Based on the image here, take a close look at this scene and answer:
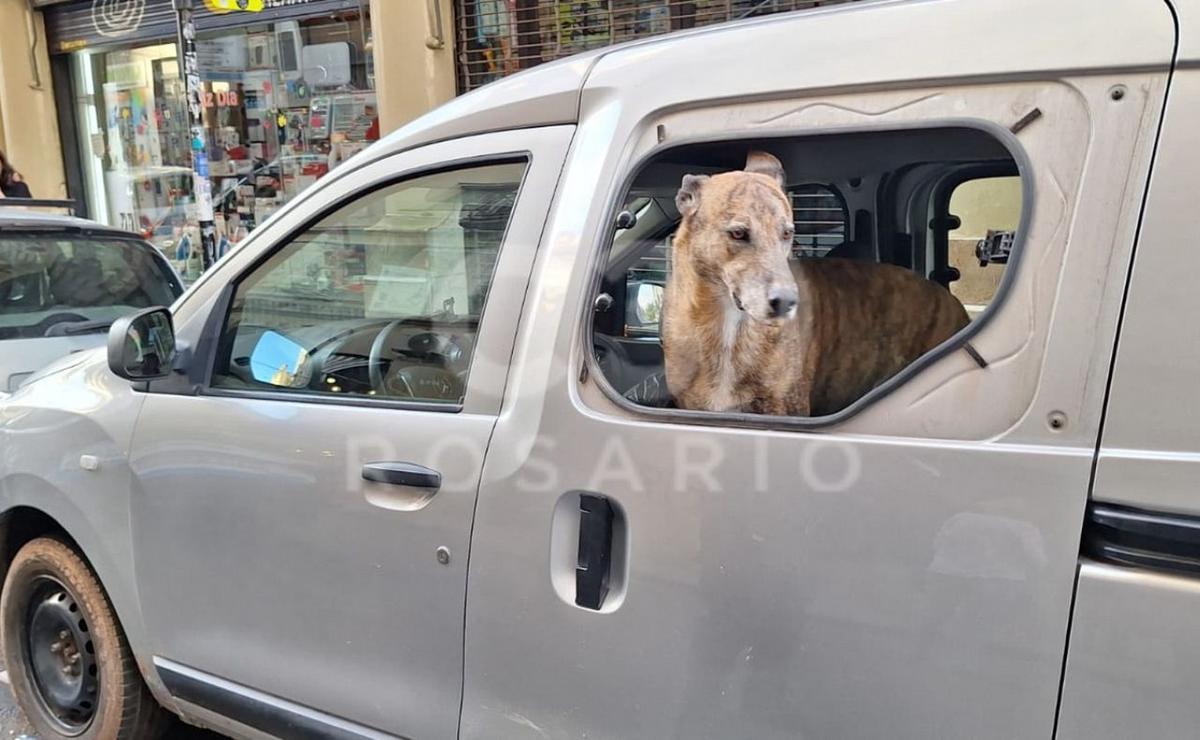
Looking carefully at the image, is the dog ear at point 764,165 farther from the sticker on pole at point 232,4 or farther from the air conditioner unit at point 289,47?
the air conditioner unit at point 289,47

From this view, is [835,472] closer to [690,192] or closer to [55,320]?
[690,192]

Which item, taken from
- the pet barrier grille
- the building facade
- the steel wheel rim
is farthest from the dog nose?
the pet barrier grille

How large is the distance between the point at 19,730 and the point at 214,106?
8.90m

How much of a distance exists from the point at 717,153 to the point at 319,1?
28.0ft

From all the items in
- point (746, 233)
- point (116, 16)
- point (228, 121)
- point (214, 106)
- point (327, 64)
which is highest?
point (116, 16)

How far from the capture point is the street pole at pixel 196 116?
278 inches

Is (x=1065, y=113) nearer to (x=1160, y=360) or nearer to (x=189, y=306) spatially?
(x=1160, y=360)

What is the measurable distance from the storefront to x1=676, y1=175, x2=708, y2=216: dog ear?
7116 millimetres

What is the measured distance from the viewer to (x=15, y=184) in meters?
9.85

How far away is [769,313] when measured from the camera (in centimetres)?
192

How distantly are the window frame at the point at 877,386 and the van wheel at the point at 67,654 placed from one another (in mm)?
1946

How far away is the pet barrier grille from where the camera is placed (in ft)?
25.1

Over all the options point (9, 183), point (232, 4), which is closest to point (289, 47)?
point (232, 4)

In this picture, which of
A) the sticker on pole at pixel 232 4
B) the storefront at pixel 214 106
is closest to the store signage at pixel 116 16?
the storefront at pixel 214 106
